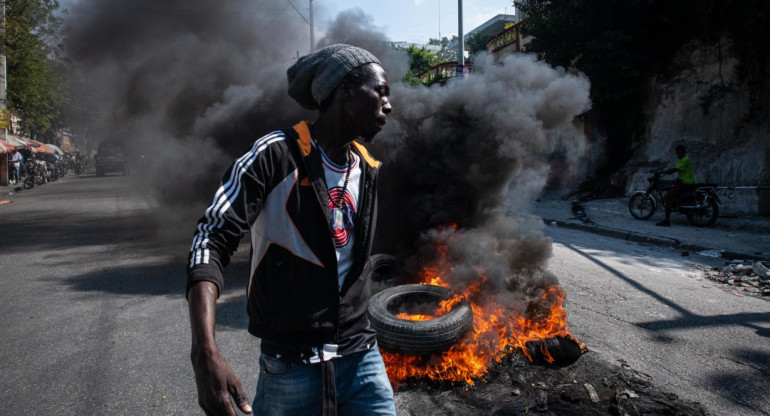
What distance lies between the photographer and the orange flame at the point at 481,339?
10.3ft

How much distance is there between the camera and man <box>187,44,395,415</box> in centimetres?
124

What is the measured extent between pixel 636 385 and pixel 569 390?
507 mm

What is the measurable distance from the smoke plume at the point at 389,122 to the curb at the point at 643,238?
1315mm

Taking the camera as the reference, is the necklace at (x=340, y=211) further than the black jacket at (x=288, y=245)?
Yes

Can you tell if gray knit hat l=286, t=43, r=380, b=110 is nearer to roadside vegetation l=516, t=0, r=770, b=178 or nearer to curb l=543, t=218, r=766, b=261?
curb l=543, t=218, r=766, b=261

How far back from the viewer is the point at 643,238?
8.89m

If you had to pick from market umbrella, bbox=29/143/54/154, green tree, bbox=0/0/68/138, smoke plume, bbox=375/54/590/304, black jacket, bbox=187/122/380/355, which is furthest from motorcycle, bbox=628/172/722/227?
market umbrella, bbox=29/143/54/154

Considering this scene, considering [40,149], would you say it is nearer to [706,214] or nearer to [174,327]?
[174,327]

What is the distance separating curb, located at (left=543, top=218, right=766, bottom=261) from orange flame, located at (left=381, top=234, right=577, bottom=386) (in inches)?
201

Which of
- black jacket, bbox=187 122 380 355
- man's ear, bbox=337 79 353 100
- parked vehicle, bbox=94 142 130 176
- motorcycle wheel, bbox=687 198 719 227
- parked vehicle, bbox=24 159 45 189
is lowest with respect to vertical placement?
motorcycle wheel, bbox=687 198 719 227

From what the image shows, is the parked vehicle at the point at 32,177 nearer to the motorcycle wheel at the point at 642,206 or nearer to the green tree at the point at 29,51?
the green tree at the point at 29,51

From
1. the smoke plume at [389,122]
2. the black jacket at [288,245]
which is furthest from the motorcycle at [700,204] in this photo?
the black jacket at [288,245]

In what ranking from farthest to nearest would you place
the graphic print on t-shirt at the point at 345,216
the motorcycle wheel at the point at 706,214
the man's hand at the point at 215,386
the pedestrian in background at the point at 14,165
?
the pedestrian in background at the point at 14,165
the motorcycle wheel at the point at 706,214
the graphic print on t-shirt at the point at 345,216
the man's hand at the point at 215,386

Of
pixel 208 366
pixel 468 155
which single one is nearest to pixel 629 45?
pixel 468 155
